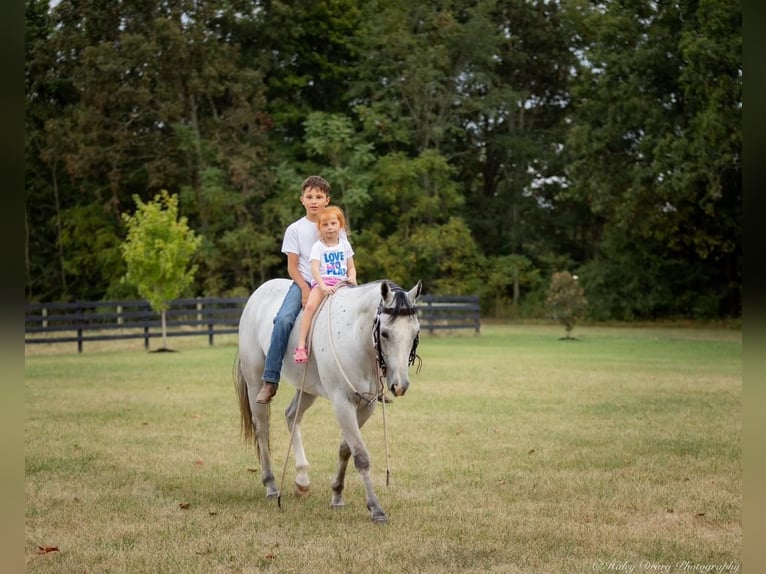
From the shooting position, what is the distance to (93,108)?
125 feet

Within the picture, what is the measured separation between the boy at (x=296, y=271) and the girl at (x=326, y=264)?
5.8 inches

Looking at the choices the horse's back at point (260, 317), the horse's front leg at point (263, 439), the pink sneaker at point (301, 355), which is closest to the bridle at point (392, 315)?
the pink sneaker at point (301, 355)

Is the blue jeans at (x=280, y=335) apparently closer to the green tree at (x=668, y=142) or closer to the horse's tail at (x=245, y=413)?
the horse's tail at (x=245, y=413)

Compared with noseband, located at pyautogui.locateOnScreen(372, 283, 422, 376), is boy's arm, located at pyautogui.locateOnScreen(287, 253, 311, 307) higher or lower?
higher

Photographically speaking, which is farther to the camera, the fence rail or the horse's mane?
the fence rail

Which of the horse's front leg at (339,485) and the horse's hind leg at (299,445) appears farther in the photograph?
the horse's hind leg at (299,445)

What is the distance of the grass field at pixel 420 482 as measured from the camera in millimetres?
5180

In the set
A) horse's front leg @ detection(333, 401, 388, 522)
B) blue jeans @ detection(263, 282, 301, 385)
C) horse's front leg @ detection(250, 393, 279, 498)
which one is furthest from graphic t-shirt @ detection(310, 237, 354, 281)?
horse's front leg @ detection(250, 393, 279, 498)

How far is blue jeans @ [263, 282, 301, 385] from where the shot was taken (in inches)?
269

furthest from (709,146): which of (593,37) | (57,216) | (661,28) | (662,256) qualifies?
(57,216)

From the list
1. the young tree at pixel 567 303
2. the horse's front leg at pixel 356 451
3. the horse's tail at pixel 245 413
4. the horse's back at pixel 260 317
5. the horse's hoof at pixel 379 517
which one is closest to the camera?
the horse's hoof at pixel 379 517

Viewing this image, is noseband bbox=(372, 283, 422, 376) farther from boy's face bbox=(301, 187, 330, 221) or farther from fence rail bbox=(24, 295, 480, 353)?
fence rail bbox=(24, 295, 480, 353)

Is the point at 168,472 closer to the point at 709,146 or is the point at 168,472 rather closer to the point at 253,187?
the point at 709,146
